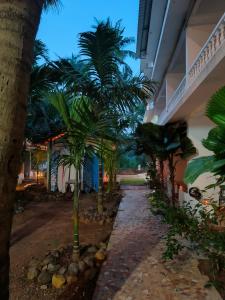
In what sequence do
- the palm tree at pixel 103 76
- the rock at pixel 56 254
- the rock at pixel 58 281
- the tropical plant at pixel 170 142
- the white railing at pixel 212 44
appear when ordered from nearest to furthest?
the rock at pixel 58 281 → the rock at pixel 56 254 → the white railing at pixel 212 44 → the palm tree at pixel 103 76 → the tropical plant at pixel 170 142

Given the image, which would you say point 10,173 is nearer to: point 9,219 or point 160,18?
point 9,219

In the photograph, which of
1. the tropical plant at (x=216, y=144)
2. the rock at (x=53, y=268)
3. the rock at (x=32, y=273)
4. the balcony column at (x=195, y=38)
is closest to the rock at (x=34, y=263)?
the rock at (x=32, y=273)

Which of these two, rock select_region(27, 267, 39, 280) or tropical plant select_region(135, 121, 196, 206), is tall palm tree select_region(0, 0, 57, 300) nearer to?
rock select_region(27, 267, 39, 280)

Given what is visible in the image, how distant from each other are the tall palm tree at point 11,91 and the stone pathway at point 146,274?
1877mm

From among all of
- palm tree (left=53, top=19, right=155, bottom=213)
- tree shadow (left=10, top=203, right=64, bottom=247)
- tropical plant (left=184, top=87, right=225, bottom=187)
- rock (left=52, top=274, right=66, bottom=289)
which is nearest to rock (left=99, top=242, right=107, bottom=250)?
rock (left=52, top=274, right=66, bottom=289)

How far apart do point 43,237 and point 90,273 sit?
1808 millimetres

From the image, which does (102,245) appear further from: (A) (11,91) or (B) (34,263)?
(A) (11,91)

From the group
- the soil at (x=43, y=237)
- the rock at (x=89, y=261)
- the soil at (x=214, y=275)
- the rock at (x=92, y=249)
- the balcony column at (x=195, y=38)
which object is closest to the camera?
the soil at (x=214, y=275)

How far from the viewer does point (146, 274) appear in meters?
3.24

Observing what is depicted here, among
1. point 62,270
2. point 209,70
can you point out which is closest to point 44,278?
point 62,270

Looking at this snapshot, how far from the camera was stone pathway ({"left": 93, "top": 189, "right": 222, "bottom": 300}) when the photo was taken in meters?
2.78

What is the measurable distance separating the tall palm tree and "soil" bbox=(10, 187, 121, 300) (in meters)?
1.80

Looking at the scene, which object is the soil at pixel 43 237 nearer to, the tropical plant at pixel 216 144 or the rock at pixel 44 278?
the rock at pixel 44 278

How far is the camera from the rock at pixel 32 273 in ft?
10.5
